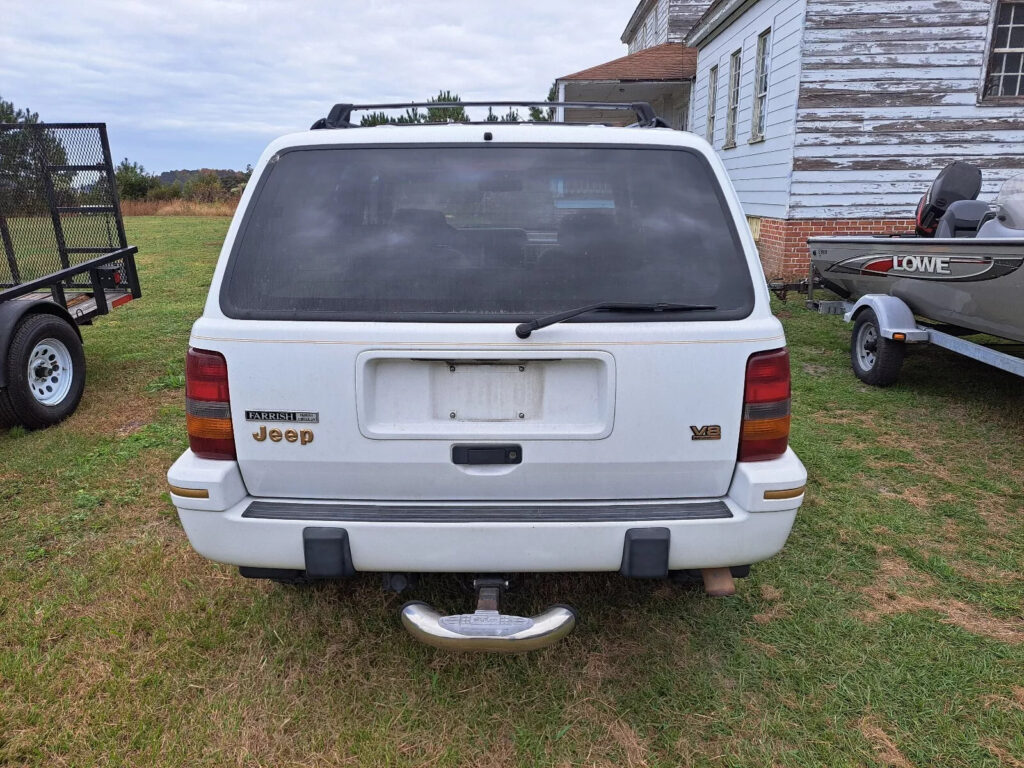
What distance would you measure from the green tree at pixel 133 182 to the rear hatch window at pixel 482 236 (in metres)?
38.8

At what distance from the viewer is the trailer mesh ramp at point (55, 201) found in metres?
5.56

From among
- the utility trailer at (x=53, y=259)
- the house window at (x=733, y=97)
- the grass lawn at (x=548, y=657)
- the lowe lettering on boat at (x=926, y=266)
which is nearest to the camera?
the grass lawn at (x=548, y=657)

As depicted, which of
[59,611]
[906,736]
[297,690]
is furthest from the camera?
[59,611]

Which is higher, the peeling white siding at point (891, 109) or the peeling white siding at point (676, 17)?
the peeling white siding at point (676, 17)

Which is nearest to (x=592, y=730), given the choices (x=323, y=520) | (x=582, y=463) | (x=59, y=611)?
(x=582, y=463)

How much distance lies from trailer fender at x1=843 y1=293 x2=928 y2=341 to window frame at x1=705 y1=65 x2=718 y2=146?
10717 millimetres

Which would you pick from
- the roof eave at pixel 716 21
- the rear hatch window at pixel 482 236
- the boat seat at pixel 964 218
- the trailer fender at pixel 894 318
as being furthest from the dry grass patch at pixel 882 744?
the roof eave at pixel 716 21

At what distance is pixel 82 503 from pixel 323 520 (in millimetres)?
2585

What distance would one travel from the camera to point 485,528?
2.16 metres

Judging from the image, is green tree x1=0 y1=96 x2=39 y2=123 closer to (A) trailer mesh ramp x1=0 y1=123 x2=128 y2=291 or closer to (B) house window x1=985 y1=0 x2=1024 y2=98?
(A) trailer mesh ramp x1=0 y1=123 x2=128 y2=291

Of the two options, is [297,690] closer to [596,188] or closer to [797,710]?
[797,710]

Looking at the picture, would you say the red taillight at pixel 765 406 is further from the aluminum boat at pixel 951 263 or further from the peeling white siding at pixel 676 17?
the peeling white siding at pixel 676 17

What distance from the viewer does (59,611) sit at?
300 cm

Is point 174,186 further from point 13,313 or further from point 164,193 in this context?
point 13,313
